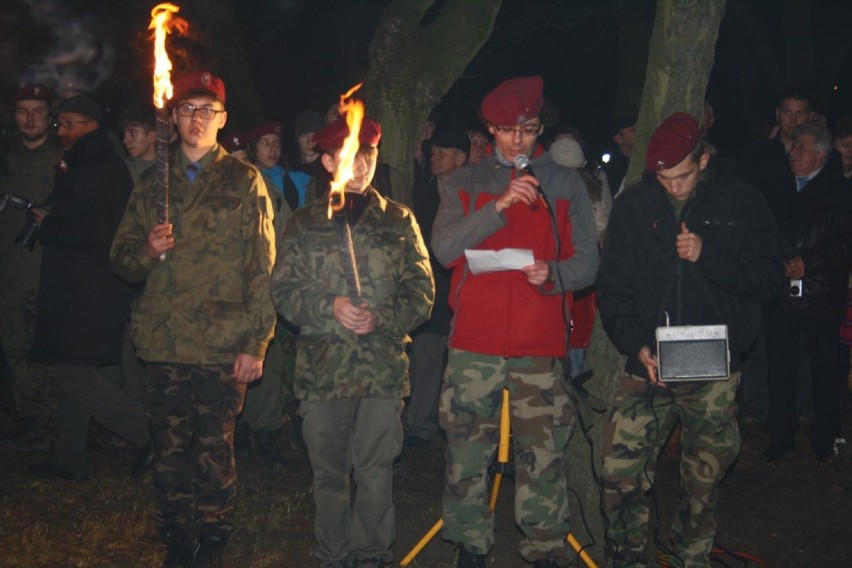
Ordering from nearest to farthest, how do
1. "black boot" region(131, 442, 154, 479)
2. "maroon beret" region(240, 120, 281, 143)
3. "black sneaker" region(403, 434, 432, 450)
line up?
1. "black boot" region(131, 442, 154, 479)
2. "maroon beret" region(240, 120, 281, 143)
3. "black sneaker" region(403, 434, 432, 450)

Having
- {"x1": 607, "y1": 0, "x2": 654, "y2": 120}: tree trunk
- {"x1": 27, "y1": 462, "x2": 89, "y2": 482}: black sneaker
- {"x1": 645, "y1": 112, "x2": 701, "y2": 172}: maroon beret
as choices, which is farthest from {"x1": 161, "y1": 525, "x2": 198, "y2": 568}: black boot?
{"x1": 607, "y1": 0, "x2": 654, "y2": 120}: tree trunk

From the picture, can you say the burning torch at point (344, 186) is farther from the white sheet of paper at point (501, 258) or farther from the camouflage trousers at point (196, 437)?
the camouflage trousers at point (196, 437)

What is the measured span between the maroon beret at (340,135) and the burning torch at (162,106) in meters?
0.82

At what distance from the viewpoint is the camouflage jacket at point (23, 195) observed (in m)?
8.13

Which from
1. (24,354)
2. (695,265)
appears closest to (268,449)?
(24,354)

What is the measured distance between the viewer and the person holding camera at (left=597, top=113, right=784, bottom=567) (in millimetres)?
5508

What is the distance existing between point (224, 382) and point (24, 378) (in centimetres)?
303

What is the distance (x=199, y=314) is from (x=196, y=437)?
2.38ft

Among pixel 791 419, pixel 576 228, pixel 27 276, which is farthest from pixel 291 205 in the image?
pixel 791 419

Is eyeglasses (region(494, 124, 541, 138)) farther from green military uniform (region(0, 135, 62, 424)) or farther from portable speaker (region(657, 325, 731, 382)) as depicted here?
green military uniform (region(0, 135, 62, 424))

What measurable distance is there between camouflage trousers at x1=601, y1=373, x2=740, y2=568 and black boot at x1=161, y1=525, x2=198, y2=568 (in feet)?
7.78

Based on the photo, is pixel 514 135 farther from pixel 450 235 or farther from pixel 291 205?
pixel 291 205

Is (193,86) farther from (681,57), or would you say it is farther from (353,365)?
(681,57)

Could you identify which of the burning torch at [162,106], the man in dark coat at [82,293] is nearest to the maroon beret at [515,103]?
the burning torch at [162,106]
